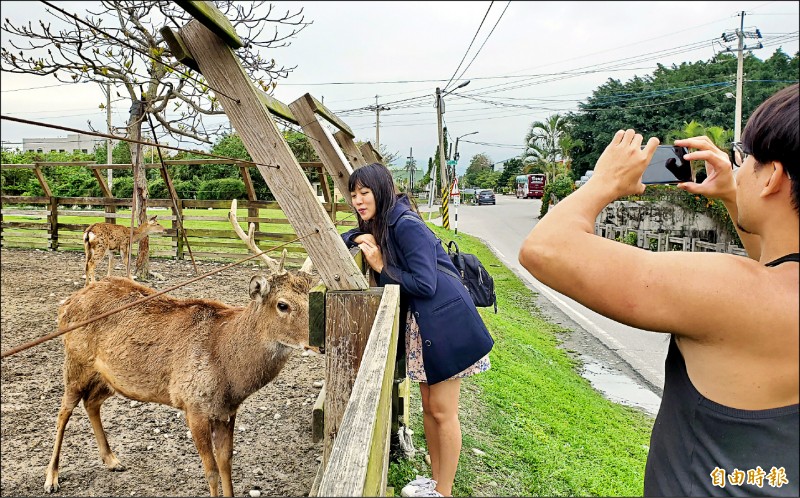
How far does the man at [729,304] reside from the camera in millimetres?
1018

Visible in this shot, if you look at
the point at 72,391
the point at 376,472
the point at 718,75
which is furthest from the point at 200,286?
the point at 718,75

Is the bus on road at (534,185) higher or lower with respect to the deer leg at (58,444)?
higher

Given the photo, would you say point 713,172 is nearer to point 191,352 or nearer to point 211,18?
point 211,18

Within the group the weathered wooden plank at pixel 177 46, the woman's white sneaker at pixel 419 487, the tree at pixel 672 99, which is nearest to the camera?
the weathered wooden plank at pixel 177 46

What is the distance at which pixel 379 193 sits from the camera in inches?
106

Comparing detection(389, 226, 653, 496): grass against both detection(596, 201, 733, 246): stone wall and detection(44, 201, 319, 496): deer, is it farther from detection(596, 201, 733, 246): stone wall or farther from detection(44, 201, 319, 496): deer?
detection(596, 201, 733, 246): stone wall

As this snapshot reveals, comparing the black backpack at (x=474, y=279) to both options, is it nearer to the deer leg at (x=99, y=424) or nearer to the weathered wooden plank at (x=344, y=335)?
the weathered wooden plank at (x=344, y=335)

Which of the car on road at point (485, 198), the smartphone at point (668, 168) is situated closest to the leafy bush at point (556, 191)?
the car on road at point (485, 198)

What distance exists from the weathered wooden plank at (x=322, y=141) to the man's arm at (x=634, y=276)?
2426 mm

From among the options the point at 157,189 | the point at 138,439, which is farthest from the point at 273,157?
the point at 157,189

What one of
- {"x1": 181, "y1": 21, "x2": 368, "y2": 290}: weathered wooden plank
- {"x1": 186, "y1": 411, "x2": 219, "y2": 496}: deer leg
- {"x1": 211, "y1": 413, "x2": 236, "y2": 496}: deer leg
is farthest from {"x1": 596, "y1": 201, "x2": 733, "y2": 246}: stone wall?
{"x1": 181, "y1": 21, "x2": 368, "y2": 290}: weathered wooden plank

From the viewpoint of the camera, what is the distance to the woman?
254 centimetres

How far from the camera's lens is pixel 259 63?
705 cm

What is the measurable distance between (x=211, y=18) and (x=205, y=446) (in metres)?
2.20
